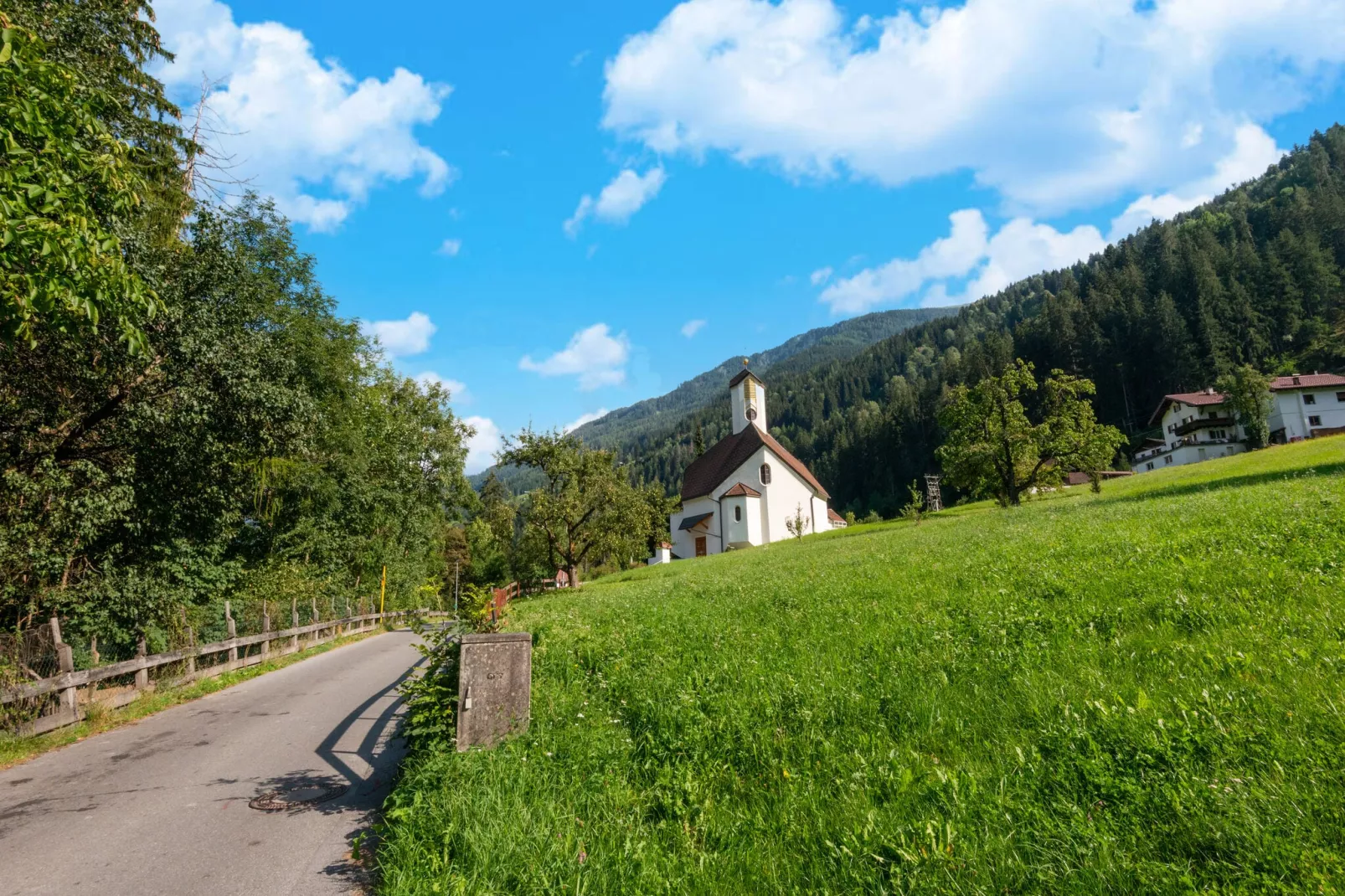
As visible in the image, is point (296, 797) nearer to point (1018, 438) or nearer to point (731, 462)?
point (1018, 438)

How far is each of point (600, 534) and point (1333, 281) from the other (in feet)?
422

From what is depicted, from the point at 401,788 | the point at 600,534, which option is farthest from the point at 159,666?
the point at 600,534

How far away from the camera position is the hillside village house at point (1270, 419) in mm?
72438

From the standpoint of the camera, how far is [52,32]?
1130 centimetres

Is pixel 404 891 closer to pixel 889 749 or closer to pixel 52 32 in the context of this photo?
pixel 889 749

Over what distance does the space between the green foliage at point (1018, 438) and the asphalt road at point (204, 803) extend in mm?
34268

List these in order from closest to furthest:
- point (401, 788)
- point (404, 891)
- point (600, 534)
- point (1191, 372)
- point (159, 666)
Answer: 1. point (404, 891)
2. point (401, 788)
3. point (159, 666)
4. point (600, 534)
5. point (1191, 372)

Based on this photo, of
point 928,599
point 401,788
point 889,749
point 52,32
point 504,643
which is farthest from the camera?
point 52,32

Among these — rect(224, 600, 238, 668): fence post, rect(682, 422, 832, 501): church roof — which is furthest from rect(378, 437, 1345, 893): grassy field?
rect(682, 422, 832, 501): church roof

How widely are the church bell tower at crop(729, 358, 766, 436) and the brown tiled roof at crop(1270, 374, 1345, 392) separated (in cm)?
6105

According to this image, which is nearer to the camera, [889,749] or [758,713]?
[889,749]

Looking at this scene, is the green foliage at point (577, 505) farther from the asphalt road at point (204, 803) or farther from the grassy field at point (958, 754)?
the grassy field at point (958, 754)

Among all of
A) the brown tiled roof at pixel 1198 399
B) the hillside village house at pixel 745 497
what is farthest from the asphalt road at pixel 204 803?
the brown tiled roof at pixel 1198 399

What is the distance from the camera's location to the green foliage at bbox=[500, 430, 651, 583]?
106 ft
